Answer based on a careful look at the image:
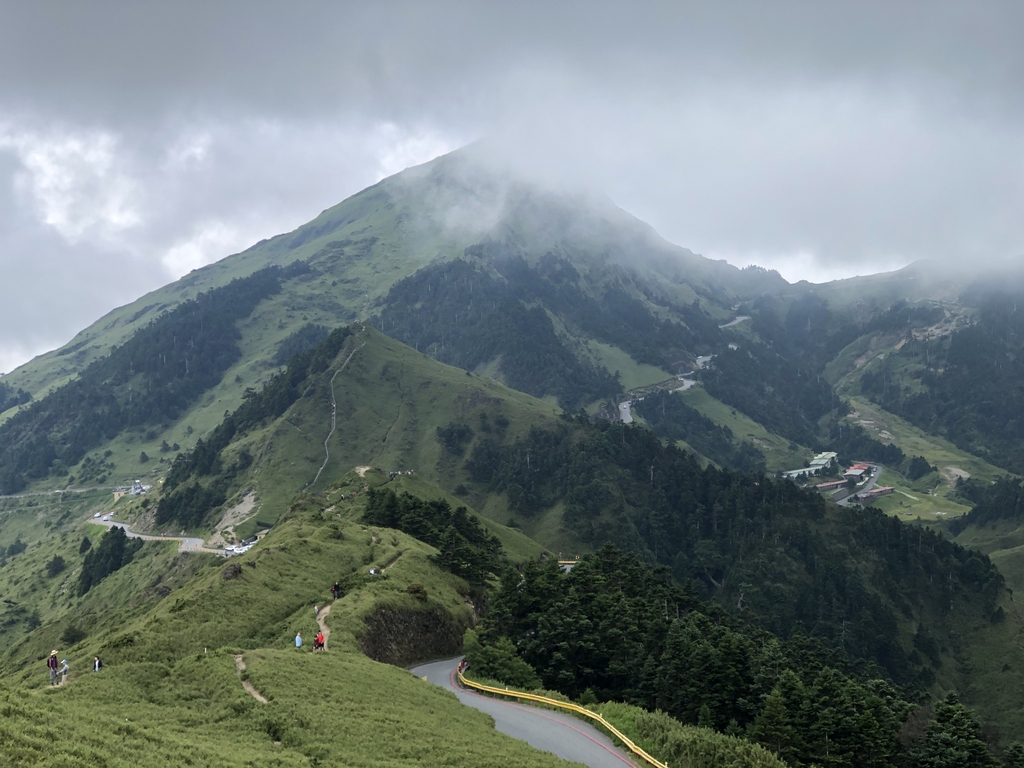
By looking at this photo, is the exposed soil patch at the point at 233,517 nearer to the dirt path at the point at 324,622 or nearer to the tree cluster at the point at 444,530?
the tree cluster at the point at 444,530

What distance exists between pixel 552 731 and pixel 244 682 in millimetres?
20086

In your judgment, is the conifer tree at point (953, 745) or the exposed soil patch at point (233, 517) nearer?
the conifer tree at point (953, 745)

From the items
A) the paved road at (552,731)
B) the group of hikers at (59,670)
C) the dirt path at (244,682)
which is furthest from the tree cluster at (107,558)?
the dirt path at (244,682)

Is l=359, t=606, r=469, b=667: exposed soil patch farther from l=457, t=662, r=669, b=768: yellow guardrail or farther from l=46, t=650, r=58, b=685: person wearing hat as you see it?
l=46, t=650, r=58, b=685: person wearing hat

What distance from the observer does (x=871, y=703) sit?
60188mm

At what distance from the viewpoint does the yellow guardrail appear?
145 feet

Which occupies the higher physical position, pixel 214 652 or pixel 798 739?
pixel 214 652

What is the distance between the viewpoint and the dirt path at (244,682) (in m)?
A: 42.2

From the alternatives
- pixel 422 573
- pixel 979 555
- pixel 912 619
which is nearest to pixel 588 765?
pixel 422 573

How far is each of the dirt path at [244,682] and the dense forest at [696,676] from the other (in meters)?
23.9

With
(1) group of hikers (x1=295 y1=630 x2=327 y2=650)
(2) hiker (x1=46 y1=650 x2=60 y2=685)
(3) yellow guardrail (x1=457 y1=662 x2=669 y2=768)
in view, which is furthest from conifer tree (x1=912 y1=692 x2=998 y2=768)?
(2) hiker (x1=46 y1=650 x2=60 y2=685)

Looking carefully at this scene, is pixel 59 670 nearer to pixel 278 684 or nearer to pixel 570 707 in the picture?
pixel 278 684

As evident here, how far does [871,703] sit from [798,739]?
8.53 meters

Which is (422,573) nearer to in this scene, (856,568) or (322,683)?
(322,683)
